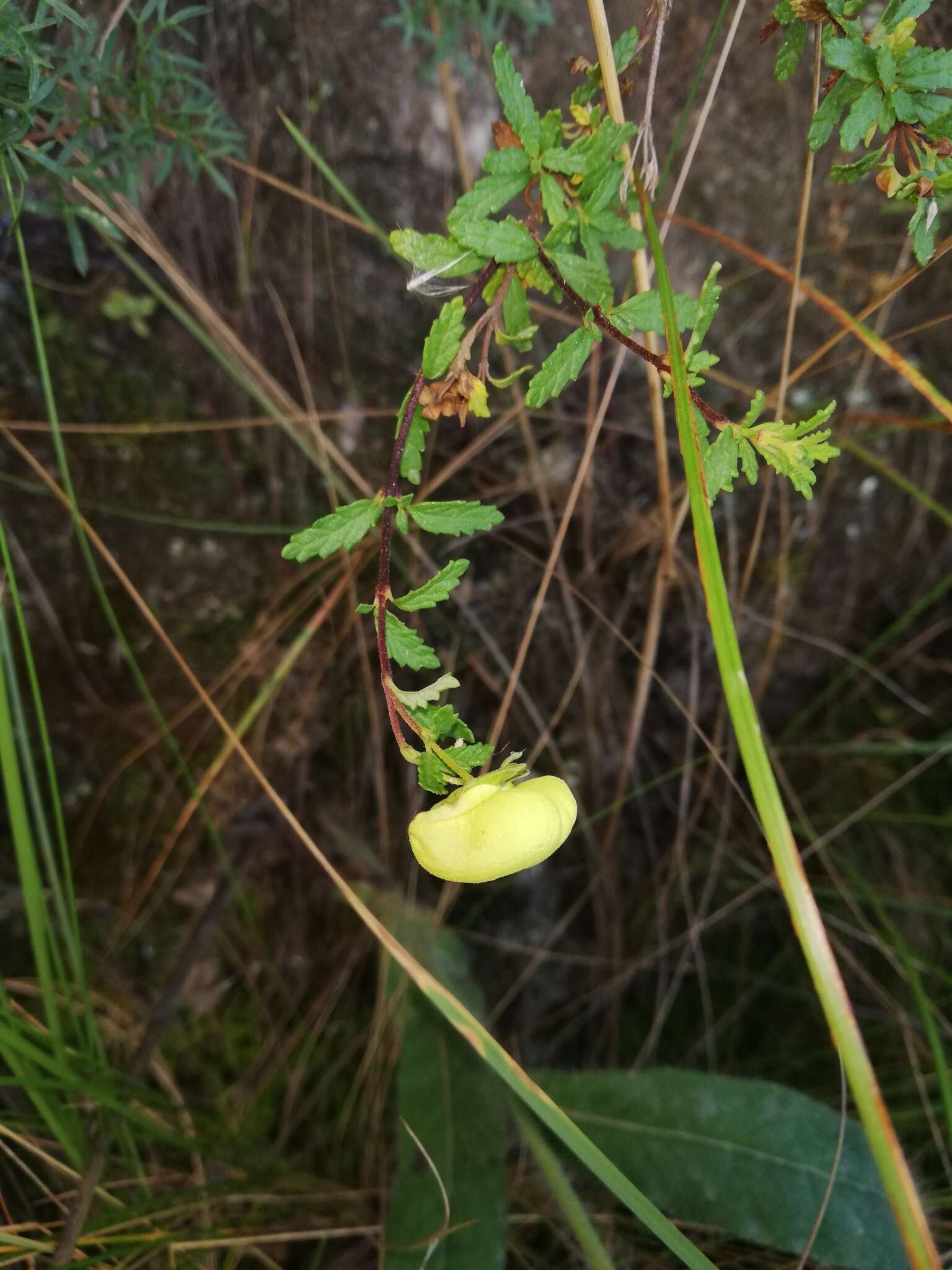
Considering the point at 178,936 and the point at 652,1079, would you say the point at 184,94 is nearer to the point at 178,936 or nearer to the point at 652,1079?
the point at 178,936

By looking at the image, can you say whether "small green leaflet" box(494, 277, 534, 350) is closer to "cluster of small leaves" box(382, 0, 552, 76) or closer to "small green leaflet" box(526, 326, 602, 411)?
"small green leaflet" box(526, 326, 602, 411)

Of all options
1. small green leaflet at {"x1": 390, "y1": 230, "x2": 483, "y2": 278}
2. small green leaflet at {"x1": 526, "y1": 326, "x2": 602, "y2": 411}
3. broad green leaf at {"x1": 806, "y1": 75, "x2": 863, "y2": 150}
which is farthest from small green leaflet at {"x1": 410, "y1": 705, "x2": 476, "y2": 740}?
broad green leaf at {"x1": 806, "y1": 75, "x2": 863, "y2": 150}

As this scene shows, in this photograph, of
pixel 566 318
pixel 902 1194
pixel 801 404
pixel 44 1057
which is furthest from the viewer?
pixel 801 404

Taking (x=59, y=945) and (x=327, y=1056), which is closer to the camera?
(x=59, y=945)

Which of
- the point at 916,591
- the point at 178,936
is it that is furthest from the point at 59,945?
the point at 916,591

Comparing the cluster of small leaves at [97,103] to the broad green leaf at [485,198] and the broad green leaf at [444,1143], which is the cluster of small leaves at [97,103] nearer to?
the broad green leaf at [485,198]

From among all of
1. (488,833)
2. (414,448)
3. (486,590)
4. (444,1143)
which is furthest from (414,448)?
(444,1143)
